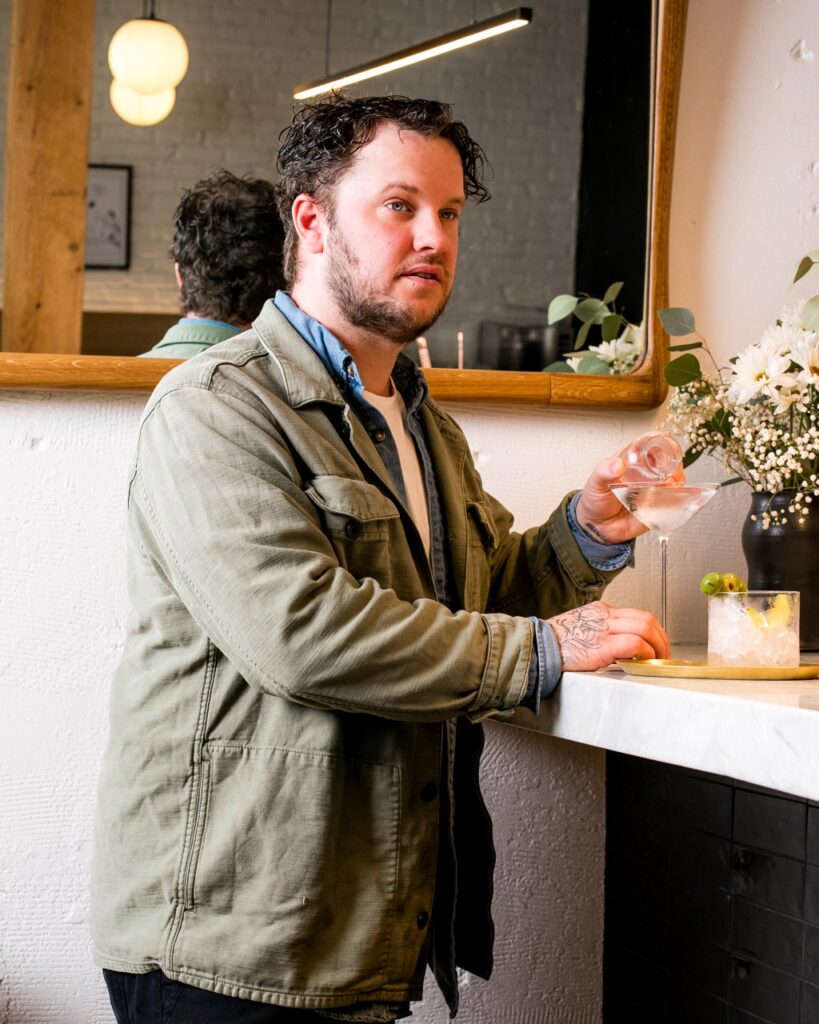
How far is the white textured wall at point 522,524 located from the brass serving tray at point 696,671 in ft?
2.14

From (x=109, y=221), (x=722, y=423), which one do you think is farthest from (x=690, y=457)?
(x=109, y=221)

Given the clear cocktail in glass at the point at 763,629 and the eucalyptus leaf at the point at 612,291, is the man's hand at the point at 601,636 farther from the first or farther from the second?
the eucalyptus leaf at the point at 612,291

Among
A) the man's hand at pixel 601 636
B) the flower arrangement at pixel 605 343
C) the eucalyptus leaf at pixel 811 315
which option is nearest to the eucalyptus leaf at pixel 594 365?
the flower arrangement at pixel 605 343

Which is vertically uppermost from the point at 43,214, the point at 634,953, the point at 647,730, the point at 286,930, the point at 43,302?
the point at 43,214

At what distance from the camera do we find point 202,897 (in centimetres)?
116

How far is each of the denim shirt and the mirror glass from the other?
292 mm

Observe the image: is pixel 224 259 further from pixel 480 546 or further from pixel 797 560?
pixel 797 560

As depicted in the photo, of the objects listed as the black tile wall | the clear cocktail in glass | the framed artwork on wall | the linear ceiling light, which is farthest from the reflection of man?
the linear ceiling light

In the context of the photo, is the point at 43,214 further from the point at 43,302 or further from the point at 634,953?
the point at 634,953

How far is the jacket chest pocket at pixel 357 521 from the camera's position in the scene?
1.22m

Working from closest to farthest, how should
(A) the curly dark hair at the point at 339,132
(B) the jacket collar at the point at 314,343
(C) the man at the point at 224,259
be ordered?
1. (B) the jacket collar at the point at 314,343
2. (A) the curly dark hair at the point at 339,132
3. (C) the man at the point at 224,259

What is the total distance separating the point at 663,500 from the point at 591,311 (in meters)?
0.69

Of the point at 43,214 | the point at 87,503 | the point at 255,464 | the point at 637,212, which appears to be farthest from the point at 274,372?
the point at 637,212

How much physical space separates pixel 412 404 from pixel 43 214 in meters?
0.64
